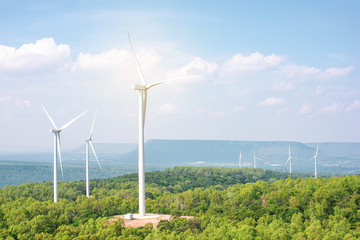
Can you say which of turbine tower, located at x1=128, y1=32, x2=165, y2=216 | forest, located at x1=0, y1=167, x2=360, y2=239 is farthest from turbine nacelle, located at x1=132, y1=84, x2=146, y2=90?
forest, located at x1=0, y1=167, x2=360, y2=239

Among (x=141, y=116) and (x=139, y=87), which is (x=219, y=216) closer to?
(x=141, y=116)

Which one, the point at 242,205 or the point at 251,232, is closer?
the point at 251,232

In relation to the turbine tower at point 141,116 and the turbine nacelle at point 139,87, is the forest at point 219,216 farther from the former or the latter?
the turbine nacelle at point 139,87

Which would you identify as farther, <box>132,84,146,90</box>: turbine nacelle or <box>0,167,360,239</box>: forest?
<box>132,84,146,90</box>: turbine nacelle

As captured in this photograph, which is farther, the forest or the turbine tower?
the turbine tower

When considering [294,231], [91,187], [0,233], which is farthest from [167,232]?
[91,187]

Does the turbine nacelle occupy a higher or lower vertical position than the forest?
higher

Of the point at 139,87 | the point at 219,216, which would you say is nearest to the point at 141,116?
the point at 139,87

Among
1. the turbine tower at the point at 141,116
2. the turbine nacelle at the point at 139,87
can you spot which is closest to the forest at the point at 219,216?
the turbine tower at the point at 141,116

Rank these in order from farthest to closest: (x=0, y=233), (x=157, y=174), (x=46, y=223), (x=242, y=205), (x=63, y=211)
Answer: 1. (x=157, y=174)
2. (x=242, y=205)
3. (x=63, y=211)
4. (x=46, y=223)
5. (x=0, y=233)

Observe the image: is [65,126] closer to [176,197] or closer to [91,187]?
[176,197]

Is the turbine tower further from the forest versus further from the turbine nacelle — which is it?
the forest
